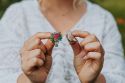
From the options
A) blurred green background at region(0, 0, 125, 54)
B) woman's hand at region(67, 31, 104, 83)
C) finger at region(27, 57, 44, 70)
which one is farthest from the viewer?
blurred green background at region(0, 0, 125, 54)

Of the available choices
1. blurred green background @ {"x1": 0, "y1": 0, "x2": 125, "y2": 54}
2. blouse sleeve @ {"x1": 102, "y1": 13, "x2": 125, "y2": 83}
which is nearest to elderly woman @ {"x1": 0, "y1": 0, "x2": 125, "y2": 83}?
blouse sleeve @ {"x1": 102, "y1": 13, "x2": 125, "y2": 83}

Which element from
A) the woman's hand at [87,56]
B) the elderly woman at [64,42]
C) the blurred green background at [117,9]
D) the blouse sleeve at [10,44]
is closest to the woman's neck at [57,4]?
the elderly woman at [64,42]

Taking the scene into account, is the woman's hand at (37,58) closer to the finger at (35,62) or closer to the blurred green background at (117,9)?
the finger at (35,62)

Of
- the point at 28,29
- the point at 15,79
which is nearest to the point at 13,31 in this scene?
the point at 28,29

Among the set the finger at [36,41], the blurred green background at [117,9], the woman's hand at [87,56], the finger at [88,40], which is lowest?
the blurred green background at [117,9]

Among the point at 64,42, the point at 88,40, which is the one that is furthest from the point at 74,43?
the point at 64,42

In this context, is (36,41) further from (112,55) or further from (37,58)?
(112,55)

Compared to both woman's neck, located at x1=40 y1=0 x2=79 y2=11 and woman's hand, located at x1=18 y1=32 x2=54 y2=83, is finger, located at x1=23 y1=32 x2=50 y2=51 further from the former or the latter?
woman's neck, located at x1=40 y1=0 x2=79 y2=11

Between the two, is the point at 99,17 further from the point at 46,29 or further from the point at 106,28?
the point at 46,29
